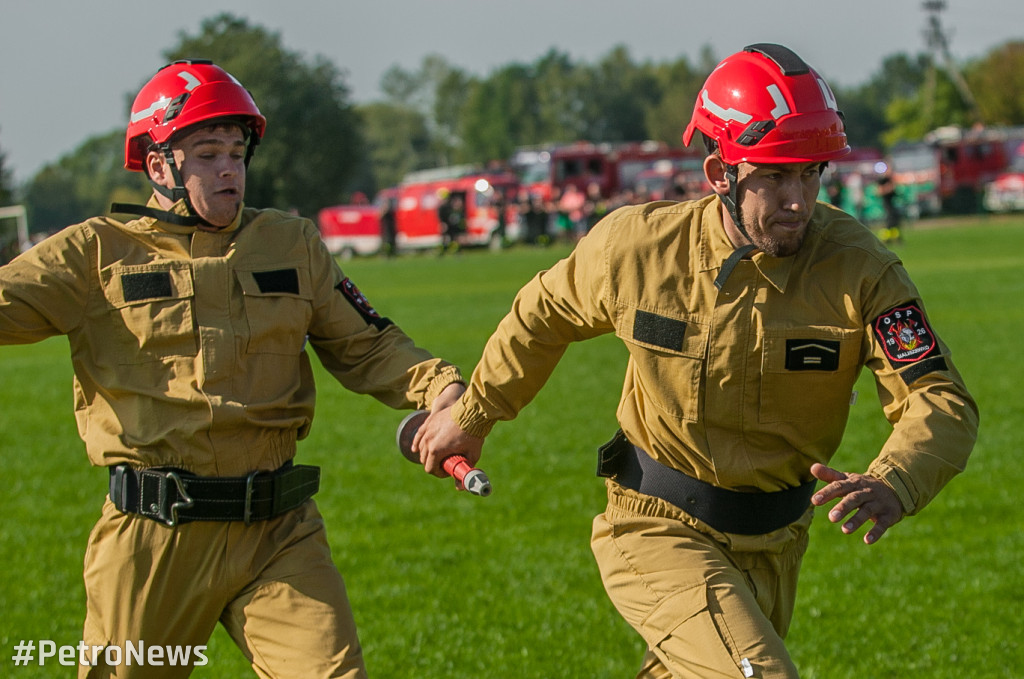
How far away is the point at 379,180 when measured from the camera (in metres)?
156

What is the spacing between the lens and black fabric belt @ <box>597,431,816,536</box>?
4.10m

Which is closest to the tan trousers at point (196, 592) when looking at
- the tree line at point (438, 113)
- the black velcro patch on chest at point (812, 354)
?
the black velcro patch on chest at point (812, 354)

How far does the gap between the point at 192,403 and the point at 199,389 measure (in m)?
0.05

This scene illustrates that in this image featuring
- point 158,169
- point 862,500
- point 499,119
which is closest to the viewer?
point 862,500

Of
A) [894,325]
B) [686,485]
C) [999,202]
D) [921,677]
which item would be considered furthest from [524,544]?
[999,202]

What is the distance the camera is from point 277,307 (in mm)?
4508

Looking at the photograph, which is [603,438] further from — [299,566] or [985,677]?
[299,566]

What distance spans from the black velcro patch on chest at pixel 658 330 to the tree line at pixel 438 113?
37.7 meters

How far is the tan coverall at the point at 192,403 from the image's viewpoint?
13.9ft

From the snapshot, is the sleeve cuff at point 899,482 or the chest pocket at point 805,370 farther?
the chest pocket at point 805,370

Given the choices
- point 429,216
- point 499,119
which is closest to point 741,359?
point 429,216

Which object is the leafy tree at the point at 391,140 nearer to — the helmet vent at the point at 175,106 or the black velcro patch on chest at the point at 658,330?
the helmet vent at the point at 175,106

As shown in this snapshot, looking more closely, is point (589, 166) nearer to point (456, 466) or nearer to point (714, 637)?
point (456, 466)

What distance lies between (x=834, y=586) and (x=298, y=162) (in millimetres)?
67384
